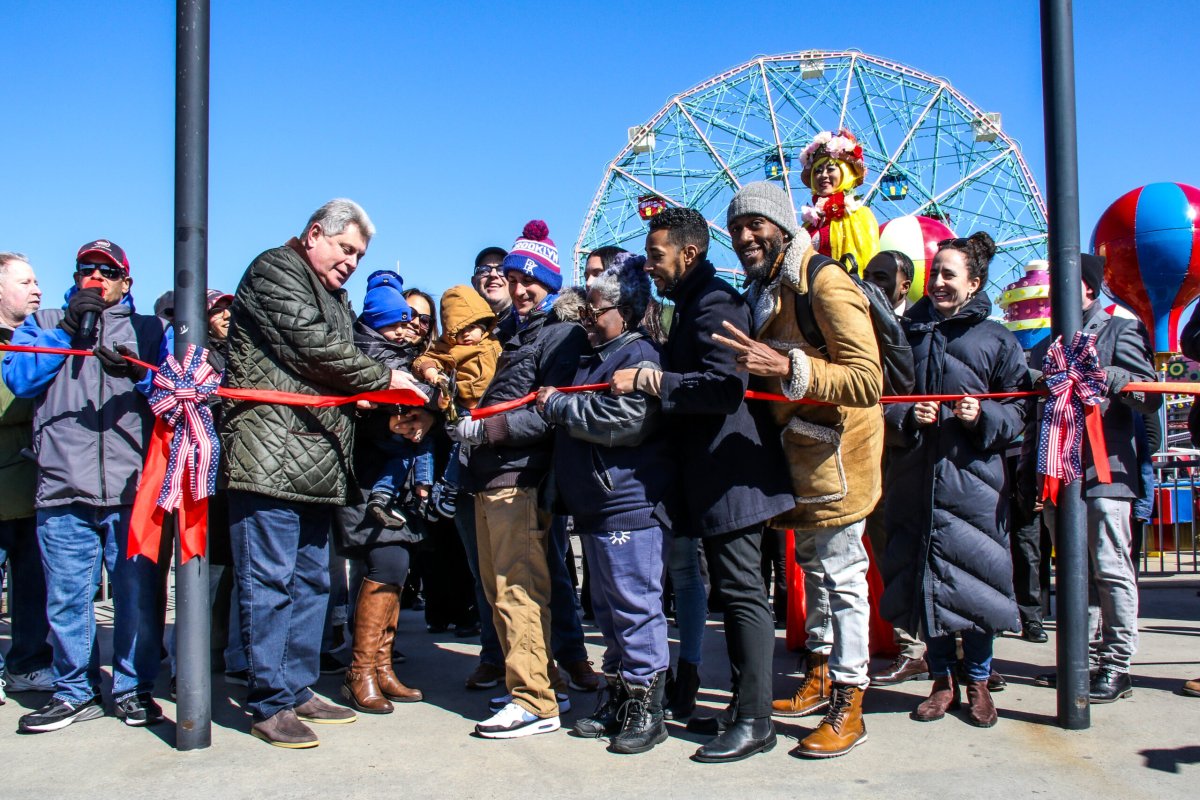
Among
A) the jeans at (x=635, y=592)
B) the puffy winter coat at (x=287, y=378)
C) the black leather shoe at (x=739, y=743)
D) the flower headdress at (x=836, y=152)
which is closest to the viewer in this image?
the black leather shoe at (x=739, y=743)

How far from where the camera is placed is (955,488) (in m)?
4.00

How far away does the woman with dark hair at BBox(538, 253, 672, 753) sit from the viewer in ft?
12.0

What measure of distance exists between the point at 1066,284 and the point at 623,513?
6.35 feet

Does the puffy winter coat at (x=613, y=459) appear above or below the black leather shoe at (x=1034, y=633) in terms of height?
above

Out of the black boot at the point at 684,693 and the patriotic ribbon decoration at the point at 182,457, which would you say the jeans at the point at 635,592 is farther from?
the patriotic ribbon decoration at the point at 182,457

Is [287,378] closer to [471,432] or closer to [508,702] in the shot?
[471,432]

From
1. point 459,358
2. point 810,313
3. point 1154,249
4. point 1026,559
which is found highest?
point 1154,249

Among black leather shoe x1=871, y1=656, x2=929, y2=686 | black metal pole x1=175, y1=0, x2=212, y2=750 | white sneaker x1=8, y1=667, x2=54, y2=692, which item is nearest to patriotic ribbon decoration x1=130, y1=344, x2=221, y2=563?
black metal pole x1=175, y1=0, x2=212, y2=750

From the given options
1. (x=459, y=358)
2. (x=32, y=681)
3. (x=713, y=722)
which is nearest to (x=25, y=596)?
(x=32, y=681)

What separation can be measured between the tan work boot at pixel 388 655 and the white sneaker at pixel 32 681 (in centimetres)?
152

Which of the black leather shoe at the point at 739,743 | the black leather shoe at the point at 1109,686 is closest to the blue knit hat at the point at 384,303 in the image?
the black leather shoe at the point at 739,743

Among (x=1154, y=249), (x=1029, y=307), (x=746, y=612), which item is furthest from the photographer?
(x=1029, y=307)

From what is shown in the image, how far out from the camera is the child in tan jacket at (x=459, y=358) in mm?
Result: 4379

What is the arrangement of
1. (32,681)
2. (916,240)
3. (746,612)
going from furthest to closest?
(916,240), (32,681), (746,612)
